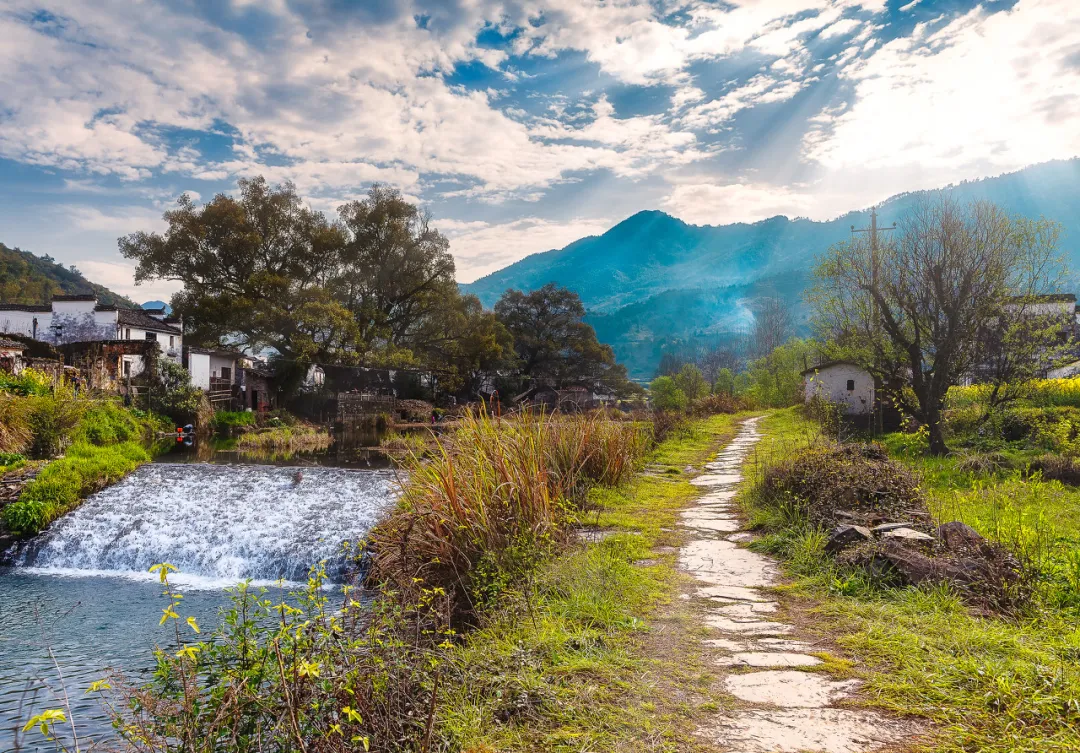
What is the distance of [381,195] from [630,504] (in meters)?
31.4

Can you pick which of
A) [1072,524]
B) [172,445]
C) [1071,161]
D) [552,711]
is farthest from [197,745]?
[1071,161]

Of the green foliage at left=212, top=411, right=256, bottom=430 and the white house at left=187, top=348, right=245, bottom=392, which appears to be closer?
the green foliage at left=212, top=411, right=256, bottom=430

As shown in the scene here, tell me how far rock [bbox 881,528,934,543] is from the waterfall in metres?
5.59

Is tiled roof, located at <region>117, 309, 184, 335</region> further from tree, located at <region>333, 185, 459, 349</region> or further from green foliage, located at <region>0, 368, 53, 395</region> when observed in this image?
green foliage, located at <region>0, 368, 53, 395</region>

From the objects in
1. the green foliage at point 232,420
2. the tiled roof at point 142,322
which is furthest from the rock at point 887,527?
the tiled roof at point 142,322

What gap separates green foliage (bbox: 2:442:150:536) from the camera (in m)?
9.49

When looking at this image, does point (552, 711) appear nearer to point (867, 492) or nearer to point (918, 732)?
point (918, 732)

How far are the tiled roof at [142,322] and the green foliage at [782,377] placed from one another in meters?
30.7

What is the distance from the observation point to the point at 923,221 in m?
11.0

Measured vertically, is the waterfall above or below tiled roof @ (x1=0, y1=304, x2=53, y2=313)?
below

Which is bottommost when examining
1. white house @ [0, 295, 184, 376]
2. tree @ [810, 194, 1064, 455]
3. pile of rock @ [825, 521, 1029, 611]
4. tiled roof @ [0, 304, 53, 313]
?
pile of rock @ [825, 521, 1029, 611]

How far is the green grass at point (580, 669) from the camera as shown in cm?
245

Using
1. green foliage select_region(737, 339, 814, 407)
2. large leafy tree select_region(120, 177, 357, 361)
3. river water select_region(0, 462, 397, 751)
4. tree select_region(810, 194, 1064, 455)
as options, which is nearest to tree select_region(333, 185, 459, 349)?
large leafy tree select_region(120, 177, 357, 361)

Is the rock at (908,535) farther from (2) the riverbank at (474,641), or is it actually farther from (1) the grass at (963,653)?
(2) the riverbank at (474,641)
